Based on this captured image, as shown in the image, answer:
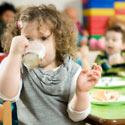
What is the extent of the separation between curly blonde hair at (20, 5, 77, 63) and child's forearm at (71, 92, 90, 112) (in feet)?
0.48

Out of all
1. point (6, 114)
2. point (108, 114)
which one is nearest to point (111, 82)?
point (108, 114)

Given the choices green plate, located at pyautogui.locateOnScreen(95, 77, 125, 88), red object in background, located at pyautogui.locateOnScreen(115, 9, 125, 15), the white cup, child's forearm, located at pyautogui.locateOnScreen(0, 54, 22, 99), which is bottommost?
green plate, located at pyautogui.locateOnScreen(95, 77, 125, 88)

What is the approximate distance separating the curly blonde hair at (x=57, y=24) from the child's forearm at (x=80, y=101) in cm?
15

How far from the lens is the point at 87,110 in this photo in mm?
958

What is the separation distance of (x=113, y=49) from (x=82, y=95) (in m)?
0.97

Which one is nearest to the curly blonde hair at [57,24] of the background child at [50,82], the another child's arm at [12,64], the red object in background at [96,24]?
the background child at [50,82]

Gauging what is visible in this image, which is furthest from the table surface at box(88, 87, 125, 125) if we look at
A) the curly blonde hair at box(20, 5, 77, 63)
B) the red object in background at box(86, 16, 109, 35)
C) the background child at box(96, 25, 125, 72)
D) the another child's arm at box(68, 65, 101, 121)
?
the red object in background at box(86, 16, 109, 35)

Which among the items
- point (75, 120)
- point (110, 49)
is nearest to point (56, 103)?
point (75, 120)

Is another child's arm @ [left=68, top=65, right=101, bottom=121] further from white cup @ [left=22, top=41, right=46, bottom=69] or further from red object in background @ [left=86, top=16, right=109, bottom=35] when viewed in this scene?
red object in background @ [left=86, top=16, right=109, bottom=35]

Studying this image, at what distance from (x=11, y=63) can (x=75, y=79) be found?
0.66 feet

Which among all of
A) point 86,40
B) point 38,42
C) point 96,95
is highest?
point 38,42

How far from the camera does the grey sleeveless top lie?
0.98 meters

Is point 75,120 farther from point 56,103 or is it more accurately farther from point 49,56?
point 49,56

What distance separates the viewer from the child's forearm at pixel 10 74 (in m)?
0.88
